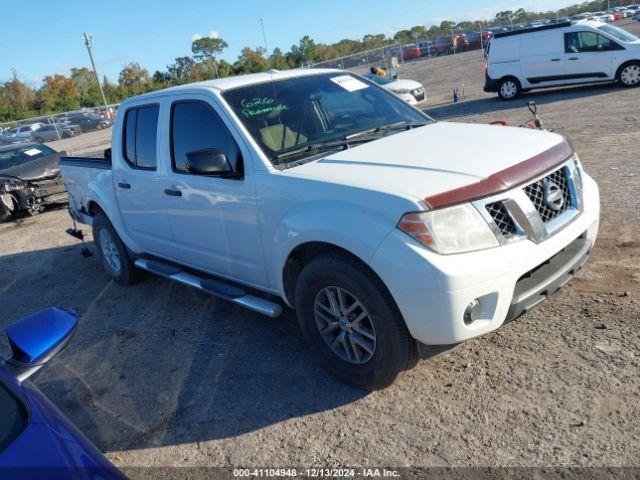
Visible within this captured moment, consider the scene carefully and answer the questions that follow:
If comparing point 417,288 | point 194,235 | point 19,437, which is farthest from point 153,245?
point 19,437

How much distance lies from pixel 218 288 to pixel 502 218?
2.24 meters

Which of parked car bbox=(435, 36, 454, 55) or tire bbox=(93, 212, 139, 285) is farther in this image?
parked car bbox=(435, 36, 454, 55)


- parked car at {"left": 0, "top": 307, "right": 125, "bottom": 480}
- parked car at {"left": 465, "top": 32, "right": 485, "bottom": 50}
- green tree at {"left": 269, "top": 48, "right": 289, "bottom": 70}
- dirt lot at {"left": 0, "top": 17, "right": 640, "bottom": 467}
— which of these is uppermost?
green tree at {"left": 269, "top": 48, "right": 289, "bottom": 70}

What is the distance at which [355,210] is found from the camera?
3.12m

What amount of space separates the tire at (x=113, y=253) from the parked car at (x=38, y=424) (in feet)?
11.9

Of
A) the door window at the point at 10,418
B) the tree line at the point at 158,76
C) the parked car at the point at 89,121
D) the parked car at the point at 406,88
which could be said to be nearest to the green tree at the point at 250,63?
the tree line at the point at 158,76

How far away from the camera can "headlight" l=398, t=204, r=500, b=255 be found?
9.40 ft

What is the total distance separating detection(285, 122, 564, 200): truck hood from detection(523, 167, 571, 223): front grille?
0.17 metres

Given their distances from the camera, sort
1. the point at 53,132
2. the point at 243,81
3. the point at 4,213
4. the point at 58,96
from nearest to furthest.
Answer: the point at 243,81
the point at 4,213
the point at 53,132
the point at 58,96

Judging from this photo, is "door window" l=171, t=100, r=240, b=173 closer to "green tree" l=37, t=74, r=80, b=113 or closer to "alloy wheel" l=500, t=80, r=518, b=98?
"alloy wheel" l=500, t=80, r=518, b=98

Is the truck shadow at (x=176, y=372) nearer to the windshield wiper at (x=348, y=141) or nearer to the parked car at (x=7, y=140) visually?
the windshield wiper at (x=348, y=141)

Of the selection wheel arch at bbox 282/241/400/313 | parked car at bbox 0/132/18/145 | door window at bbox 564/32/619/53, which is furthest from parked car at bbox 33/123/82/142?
wheel arch at bbox 282/241/400/313

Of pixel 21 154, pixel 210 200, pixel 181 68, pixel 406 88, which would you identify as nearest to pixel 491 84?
pixel 406 88

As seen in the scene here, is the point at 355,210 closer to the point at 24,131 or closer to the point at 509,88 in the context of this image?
the point at 509,88
